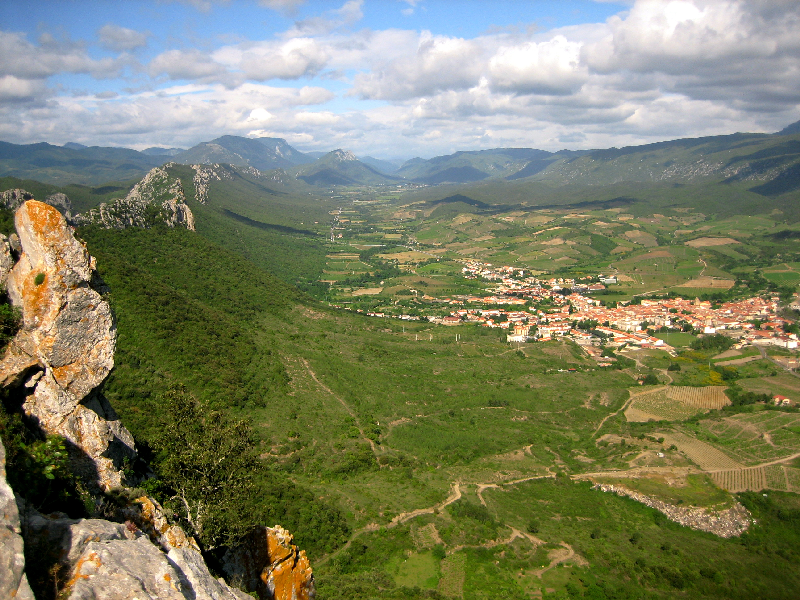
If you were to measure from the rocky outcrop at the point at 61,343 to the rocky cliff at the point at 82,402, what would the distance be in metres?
0.02

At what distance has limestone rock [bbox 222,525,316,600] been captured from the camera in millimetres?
14938

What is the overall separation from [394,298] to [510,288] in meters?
32.8

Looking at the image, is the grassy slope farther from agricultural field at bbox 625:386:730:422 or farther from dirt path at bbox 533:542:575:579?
agricultural field at bbox 625:386:730:422

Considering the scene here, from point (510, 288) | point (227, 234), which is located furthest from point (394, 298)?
point (227, 234)

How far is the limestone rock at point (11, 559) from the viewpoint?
5.88 meters

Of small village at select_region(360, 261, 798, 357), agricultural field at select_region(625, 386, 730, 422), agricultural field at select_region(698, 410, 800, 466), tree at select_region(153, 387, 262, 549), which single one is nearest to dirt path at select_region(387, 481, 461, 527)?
tree at select_region(153, 387, 262, 549)

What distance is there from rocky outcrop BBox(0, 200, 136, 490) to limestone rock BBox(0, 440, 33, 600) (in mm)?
6125

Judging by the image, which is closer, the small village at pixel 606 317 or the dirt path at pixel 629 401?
the dirt path at pixel 629 401

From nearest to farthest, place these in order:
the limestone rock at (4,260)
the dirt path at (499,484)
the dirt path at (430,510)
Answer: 1. the limestone rock at (4,260)
2. the dirt path at (430,510)
3. the dirt path at (499,484)

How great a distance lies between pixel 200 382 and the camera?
1447 inches

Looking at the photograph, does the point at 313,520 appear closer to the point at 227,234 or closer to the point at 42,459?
the point at 42,459

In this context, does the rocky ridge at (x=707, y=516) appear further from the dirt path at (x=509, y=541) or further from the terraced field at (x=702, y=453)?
the dirt path at (x=509, y=541)

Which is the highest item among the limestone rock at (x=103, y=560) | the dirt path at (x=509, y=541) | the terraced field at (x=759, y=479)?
the limestone rock at (x=103, y=560)

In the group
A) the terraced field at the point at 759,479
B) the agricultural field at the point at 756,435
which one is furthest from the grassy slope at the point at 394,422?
the agricultural field at the point at 756,435
